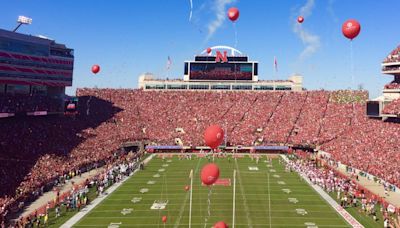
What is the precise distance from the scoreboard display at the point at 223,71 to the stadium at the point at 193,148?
17 cm

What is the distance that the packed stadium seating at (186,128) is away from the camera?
3300cm

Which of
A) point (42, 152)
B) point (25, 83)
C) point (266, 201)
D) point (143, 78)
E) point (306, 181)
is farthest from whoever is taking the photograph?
point (143, 78)

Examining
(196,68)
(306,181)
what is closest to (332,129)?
(306,181)

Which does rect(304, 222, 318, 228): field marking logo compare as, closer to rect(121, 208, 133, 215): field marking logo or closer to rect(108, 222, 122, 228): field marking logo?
rect(108, 222, 122, 228): field marking logo

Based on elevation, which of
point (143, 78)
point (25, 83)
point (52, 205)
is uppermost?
point (143, 78)

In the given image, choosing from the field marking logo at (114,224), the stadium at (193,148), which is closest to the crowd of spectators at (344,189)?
the stadium at (193,148)

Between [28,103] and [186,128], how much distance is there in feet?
72.1

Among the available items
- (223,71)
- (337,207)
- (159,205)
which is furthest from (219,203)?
(223,71)

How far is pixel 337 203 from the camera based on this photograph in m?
26.0

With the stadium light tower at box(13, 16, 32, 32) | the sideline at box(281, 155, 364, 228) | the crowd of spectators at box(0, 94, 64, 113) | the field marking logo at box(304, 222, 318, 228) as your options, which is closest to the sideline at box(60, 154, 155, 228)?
the field marking logo at box(304, 222, 318, 228)

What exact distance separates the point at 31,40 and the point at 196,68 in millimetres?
30713

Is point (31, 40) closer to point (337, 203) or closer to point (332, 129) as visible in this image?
point (337, 203)

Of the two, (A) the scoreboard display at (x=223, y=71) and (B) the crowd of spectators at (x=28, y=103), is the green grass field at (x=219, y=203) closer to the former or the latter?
(B) the crowd of spectators at (x=28, y=103)

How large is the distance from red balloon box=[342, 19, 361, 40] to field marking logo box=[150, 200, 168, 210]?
47.7 ft
